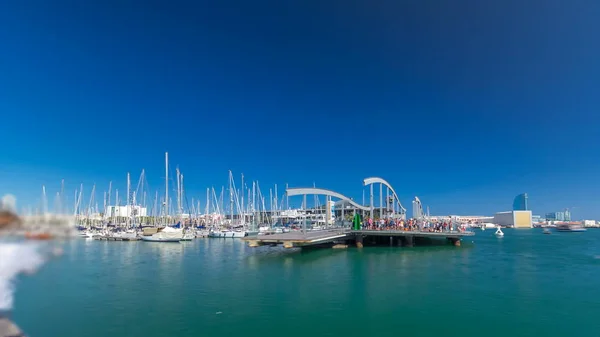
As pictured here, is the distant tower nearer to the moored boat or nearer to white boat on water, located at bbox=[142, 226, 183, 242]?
the moored boat

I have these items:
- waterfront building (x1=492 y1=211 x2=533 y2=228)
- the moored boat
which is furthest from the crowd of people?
waterfront building (x1=492 y1=211 x2=533 y2=228)

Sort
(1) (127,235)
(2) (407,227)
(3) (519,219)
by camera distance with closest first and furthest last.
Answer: (2) (407,227) < (1) (127,235) < (3) (519,219)

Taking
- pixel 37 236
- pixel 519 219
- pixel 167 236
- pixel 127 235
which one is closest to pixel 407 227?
pixel 167 236

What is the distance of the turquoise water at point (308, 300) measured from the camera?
38.9 ft

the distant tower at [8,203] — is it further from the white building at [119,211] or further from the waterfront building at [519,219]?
the waterfront building at [519,219]

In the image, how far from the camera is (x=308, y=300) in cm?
1575

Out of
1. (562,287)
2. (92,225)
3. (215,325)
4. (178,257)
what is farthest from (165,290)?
(92,225)

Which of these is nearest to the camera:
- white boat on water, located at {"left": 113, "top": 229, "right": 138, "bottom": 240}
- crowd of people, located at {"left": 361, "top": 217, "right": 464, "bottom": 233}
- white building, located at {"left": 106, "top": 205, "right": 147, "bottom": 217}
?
crowd of people, located at {"left": 361, "top": 217, "right": 464, "bottom": 233}

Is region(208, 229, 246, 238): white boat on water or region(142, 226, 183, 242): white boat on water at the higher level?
region(142, 226, 183, 242): white boat on water

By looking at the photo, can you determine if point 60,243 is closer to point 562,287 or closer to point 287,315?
point 287,315

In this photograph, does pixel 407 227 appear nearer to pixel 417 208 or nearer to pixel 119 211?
pixel 417 208

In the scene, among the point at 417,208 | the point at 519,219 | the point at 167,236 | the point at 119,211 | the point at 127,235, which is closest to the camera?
the point at 167,236

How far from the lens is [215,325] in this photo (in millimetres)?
12148

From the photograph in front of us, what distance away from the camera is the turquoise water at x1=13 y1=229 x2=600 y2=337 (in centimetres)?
1186
